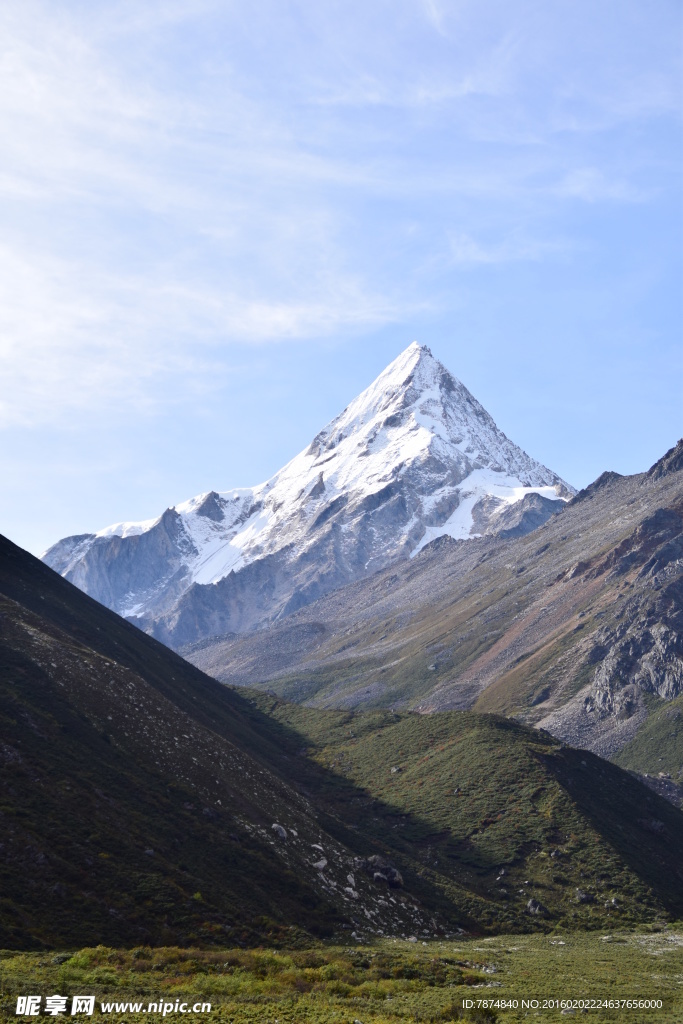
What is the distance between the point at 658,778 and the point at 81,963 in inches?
6848

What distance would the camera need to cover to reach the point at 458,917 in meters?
88.9

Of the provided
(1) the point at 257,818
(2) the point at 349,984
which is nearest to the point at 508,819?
(1) the point at 257,818

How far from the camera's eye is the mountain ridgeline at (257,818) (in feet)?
202

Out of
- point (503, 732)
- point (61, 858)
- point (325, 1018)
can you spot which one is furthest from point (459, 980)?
point (503, 732)

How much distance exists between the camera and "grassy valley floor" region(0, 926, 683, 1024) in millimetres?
40938

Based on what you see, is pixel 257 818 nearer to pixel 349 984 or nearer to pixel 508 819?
pixel 349 984

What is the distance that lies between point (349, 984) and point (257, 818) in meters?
36.5

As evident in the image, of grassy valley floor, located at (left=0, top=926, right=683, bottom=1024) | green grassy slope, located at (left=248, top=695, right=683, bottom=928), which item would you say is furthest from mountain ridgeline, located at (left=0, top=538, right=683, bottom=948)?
grassy valley floor, located at (left=0, top=926, right=683, bottom=1024)

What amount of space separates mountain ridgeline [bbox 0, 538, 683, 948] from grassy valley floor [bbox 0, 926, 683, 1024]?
659 cm

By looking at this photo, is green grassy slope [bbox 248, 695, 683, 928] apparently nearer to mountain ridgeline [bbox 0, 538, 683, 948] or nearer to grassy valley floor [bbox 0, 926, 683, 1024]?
mountain ridgeline [bbox 0, 538, 683, 948]

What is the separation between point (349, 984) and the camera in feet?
171

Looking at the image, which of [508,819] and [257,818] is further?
[508,819]

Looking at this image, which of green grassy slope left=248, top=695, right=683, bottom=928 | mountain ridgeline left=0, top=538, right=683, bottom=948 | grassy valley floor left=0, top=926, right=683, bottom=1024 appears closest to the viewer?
grassy valley floor left=0, top=926, right=683, bottom=1024

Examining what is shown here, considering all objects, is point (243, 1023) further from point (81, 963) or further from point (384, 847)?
point (384, 847)
